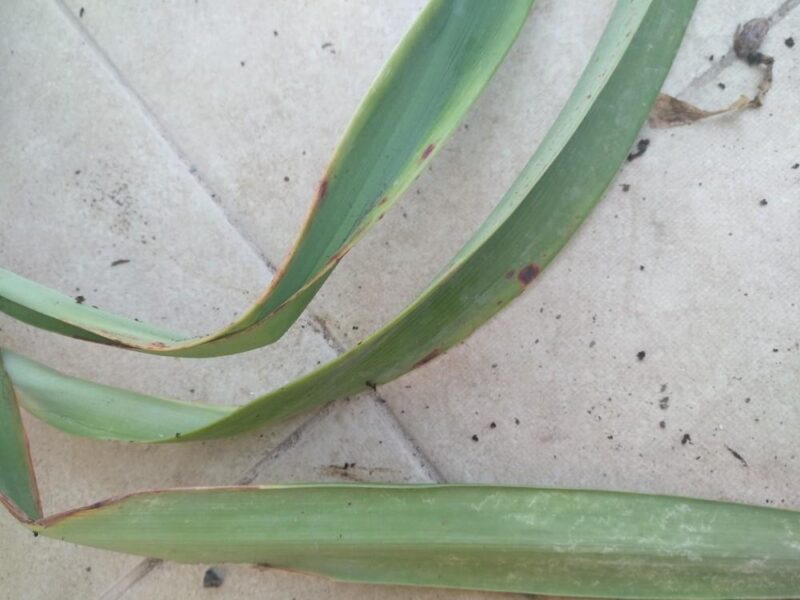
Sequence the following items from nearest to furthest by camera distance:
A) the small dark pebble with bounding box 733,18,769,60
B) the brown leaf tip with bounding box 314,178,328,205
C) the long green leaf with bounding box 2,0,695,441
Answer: the brown leaf tip with bounding box 314,178,328,205 → the long green leaf with bounding box 2,0,695,441 → the small dark pebble with bounding box 733,18,769,60

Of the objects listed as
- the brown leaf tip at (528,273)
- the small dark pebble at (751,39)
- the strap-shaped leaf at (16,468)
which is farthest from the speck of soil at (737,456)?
the strap-shaped leaf at (16,468)

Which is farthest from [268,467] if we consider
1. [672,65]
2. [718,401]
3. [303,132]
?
[672,65]

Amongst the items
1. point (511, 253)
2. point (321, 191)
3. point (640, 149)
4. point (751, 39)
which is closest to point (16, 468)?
point (321, 191)

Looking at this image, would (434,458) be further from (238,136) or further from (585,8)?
(585,8)

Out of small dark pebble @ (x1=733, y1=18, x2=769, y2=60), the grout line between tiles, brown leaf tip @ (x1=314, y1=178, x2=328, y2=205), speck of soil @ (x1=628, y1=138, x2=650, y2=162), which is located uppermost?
the grout line between tiles

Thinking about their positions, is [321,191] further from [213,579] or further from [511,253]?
[213,579]

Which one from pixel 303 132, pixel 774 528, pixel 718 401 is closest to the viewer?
pixel 774 528

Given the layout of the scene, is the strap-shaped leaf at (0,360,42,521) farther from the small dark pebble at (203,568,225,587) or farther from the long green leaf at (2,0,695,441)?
the small dark pebble at (203,568,225,587)

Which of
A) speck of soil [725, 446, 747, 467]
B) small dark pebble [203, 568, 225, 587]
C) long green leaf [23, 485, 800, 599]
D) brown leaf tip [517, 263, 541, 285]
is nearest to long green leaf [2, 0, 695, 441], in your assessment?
brown leaf tip [517, 263, 541, 285]
